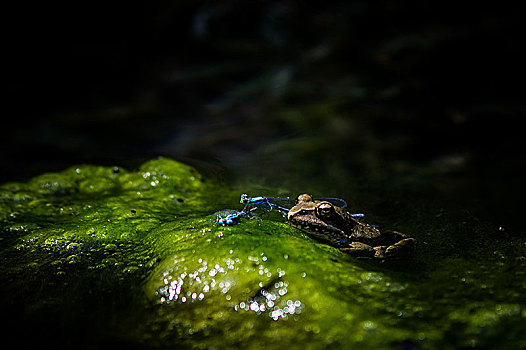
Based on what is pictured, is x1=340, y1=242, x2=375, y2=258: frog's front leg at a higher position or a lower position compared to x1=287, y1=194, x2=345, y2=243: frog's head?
lower

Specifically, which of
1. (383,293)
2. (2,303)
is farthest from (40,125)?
(383,293)

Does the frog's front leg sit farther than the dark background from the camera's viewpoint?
No

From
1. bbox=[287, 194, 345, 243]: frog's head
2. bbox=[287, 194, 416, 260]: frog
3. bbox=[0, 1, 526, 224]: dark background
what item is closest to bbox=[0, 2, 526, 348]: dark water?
bbox=[0, 1, 526, 224]: dark background

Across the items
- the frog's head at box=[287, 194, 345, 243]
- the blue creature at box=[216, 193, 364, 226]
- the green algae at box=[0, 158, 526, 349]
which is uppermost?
the blue creature at box=[216, 193, 364, 226]

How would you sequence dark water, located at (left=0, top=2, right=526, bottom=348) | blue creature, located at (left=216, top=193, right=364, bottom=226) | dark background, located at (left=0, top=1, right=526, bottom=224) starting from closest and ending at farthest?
1. blue creature, located at (left=216, top=193, right=364, bottom=226)
2. dark water, located at (left=0, top=2, right=526, bottom=348)
3. dark background, located at (left=0, top=1, right=526, bottom=224)

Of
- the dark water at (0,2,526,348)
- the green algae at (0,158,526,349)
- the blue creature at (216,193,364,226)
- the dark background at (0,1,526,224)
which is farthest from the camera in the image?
the dark background at (0,1,526,224)

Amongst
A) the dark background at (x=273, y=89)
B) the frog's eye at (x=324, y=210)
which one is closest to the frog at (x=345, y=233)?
the frog's eye at (x=324, y=210)

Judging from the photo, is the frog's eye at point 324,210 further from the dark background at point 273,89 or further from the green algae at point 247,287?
the dark background at point 273,89

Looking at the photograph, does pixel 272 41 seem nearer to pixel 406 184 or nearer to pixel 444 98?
pixel 444 98

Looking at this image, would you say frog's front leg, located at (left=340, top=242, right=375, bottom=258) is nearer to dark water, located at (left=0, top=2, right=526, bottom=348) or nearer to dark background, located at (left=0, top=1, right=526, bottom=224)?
dark water, located at (left=0, top=2, right=526, bottom=348)
